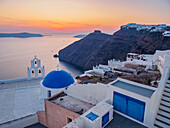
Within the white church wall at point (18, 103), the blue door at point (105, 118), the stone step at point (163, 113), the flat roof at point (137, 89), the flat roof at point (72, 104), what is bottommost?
the white church wall at point (18, 103)

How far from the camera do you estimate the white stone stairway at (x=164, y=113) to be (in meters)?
6.67

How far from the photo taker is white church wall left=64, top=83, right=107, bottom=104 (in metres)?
9.62

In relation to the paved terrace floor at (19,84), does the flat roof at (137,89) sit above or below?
above

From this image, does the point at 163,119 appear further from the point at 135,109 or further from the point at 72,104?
the point at 72,104

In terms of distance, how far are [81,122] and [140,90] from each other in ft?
13.6

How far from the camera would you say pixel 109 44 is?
78438 mm

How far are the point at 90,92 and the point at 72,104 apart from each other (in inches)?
69.0

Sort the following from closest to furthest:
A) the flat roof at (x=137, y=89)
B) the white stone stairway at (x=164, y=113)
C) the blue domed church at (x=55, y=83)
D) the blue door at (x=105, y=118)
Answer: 1. the white stone stairway at (x=164, y=113)
2. the blue door at (x=105, y=118)
3. the flat roof at (x=137, y=89)
4. the blue domed church at (x=55, y=83)

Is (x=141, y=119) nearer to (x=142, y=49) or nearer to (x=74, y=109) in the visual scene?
(x=74, y=109)

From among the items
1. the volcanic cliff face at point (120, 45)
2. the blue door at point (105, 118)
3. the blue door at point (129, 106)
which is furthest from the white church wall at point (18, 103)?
the volcanic cliff face at point (120, 45)

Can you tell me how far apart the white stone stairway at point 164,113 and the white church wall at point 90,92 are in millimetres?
3619

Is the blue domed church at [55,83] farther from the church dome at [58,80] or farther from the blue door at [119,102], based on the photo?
the blue door at [119,102]

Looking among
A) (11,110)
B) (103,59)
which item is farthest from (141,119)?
(103,59)

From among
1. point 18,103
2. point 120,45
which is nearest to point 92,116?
point 18,103
